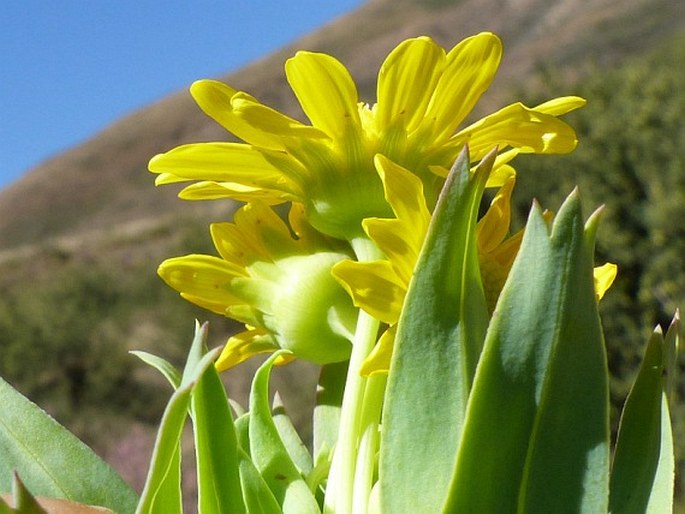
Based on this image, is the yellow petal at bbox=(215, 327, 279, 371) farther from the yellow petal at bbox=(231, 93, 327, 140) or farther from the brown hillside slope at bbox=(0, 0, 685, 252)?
the brown hillside slope at bbox=(0, 0, 685, 252)

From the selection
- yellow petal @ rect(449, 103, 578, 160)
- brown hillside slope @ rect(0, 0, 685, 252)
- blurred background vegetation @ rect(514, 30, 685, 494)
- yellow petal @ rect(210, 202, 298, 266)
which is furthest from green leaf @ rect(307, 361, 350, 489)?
brown hillside slope @ rect(0, 0, 685, 252)

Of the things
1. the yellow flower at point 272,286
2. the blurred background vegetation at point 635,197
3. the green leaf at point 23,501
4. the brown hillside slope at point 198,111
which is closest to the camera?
the green leaf at point 23,501

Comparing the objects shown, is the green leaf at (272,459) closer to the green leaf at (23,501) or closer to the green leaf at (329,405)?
the green leaf at (329,405)

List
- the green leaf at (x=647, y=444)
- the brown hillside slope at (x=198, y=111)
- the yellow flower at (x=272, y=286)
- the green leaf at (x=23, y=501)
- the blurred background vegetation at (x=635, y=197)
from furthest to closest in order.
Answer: the brown hillside slope at (x=198, y=111) → the blurred background vegetation at (x=635, y=197) → the yellow flower at (x=272, y=286) → the green leaf at (x=647, y=444) → the green leaf at (x=23, y=501)

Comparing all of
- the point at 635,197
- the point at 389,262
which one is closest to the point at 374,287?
the point at 389,262

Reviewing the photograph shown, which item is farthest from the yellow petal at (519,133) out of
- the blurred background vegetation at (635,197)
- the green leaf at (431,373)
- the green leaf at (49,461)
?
the blurred background vegetation at (635,197)

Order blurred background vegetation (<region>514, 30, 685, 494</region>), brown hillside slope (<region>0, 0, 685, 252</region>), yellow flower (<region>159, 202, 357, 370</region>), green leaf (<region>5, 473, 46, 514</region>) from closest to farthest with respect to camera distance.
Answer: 1. green leaf (<region>5, 473, 46, 514</region>)
2. yellow flower (<region>159, 202, 357, 370</region>)
3. blurred background vegetation (<region>514, 30, 685, 494</region>)
4. brown hillside slope (<region>0, 0, 685, 252</region>)

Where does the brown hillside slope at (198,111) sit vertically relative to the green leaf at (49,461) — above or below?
above

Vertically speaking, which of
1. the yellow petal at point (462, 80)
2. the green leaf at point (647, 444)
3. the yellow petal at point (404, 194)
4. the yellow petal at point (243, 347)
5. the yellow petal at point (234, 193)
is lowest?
the green leaf at point (647, 444)

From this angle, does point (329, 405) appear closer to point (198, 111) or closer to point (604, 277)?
point (604, 277)
